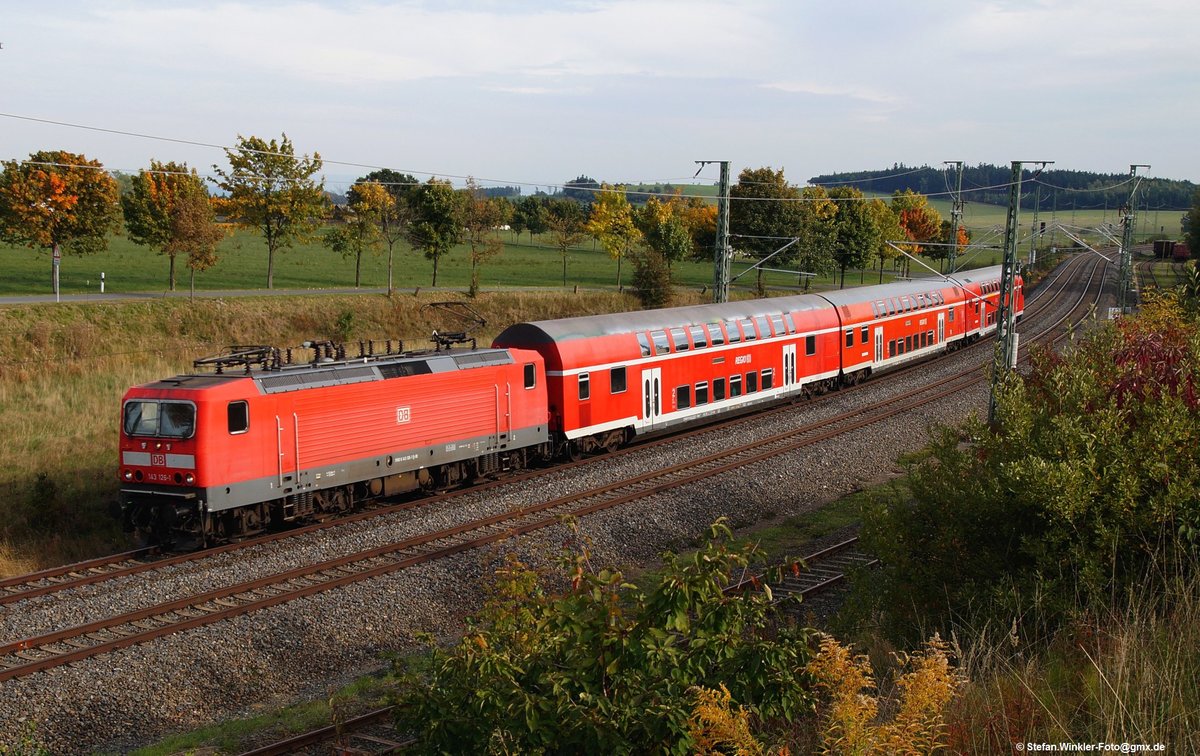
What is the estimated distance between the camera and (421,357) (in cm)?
2222

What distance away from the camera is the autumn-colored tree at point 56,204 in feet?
140

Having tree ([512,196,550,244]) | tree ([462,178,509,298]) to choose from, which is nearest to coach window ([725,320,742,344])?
tree ([462,178,509,298])

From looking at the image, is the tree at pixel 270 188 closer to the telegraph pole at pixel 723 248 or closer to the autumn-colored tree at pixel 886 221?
the telegraph pole at pixel 723 248

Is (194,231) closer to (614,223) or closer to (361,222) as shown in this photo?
(361,222)

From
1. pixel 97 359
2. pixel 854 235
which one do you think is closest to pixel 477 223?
pixel 854 235

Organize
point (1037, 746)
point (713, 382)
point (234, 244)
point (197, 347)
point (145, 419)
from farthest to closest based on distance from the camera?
point (234, 244), point (197, 347), point (713, 382), point (145, 419), point (1037, 746)

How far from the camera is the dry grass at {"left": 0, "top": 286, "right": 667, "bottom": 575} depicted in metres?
21.0

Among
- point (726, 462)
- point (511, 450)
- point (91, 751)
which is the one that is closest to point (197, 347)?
point (511, 450)

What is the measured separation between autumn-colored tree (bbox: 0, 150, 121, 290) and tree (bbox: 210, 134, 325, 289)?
210 inches

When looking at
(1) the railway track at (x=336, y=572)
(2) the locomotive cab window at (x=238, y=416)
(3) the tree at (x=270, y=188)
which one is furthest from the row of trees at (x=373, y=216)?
(2) the locomotive cab window at (x=238, y=416)

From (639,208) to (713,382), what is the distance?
49901 mm

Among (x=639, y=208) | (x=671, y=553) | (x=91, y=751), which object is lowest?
(x=91, y=751)

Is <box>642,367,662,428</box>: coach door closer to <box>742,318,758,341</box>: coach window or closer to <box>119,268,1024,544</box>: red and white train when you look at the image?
<box>119,268,1024,544</box>: red and white train

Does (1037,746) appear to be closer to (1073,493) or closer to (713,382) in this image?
(1073,493)
